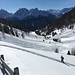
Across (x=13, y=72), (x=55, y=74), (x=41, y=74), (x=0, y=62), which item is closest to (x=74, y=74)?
(x=55, y=74)

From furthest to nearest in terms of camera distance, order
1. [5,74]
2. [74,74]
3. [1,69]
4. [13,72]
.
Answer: [74,74] < [1,69] < [5,74] < [13,72]

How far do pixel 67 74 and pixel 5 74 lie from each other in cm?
581

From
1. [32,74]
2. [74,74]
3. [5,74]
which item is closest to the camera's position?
[5,74]

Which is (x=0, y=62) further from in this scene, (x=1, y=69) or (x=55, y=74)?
(x=55, y=74)

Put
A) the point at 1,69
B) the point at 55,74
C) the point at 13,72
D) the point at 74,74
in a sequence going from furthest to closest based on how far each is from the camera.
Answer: the point at 74,74 → the point at 55,74 → the point at 1,69 → the point at 13,72

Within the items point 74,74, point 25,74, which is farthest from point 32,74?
point 74,74

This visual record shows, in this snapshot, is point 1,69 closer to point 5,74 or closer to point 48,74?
point 5,74

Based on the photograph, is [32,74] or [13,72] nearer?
[13,72]

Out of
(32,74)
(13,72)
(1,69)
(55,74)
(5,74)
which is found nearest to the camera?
(13,72)

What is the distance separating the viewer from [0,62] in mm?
12930

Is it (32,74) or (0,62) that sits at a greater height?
(0,62)

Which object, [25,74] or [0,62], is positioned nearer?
[25,74]

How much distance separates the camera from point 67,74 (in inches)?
570

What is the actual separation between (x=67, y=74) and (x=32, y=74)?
3387 mm
